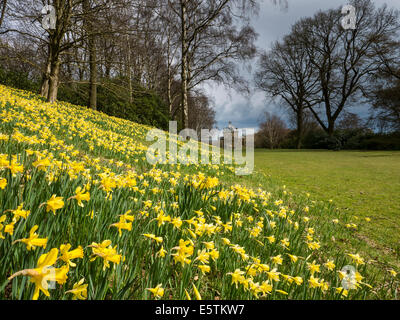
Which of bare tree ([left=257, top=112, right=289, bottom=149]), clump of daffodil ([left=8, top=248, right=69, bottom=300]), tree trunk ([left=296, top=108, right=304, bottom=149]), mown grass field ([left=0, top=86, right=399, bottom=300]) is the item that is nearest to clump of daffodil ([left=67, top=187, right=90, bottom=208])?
mown grass field ([left=0, top=86, right=399, bottom=300])

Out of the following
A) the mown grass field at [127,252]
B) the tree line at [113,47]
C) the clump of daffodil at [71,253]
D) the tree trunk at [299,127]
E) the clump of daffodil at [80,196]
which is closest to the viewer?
the clump of daffodil at [71,253]

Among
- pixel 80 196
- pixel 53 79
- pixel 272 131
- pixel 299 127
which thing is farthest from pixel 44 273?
pixel 272 131

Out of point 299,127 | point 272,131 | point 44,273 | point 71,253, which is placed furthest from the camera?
point 272,131

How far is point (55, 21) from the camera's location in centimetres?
880

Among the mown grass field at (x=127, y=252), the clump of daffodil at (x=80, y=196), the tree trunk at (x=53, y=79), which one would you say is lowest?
the mown grass field at (x=127, y=252)

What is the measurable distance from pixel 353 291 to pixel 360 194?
5.37 m

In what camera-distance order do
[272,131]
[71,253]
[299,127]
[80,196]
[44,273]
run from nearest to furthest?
[44,273] → [71,253] → [80,196] → [299,127] → [272,131]

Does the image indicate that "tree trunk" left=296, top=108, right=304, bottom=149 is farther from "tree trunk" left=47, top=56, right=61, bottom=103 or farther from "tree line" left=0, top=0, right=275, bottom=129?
"tree trunk" left=47, top=56, right=61, bottom=103

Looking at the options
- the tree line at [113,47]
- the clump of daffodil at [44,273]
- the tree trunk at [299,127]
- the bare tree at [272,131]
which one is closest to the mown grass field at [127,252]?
the clump of daffodil at [44,273]

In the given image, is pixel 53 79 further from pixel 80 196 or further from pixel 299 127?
pixel 299 127

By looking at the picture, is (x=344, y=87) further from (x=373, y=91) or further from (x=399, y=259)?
(x=399, y=259)

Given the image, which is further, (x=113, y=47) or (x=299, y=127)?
(x=299, y=127)

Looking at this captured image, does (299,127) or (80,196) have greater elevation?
(299,127)

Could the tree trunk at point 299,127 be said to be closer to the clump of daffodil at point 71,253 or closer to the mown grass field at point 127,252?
the mown grass field at point 127,252
